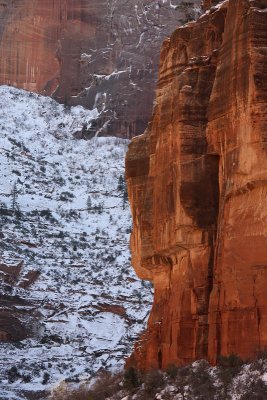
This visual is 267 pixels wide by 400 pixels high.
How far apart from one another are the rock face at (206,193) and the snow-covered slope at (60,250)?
139 feet

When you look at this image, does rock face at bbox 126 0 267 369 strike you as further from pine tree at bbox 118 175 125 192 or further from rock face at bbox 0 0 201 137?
rock face at bbox 0 0 201 137

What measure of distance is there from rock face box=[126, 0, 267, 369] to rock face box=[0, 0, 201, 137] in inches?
3708

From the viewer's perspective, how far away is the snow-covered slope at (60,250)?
81062mm

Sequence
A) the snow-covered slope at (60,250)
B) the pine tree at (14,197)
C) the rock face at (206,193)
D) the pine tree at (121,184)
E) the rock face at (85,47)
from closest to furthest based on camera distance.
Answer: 1. the rock face at (206,193)
2. the snow-covered slope at (60,250)
3. the pine tree at (14,197)
4. the pine tree at (121,184)
5. the rock face at (85,47)

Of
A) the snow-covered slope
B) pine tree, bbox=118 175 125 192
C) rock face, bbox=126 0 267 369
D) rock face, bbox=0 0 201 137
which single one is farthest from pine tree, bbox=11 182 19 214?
rock face, bbox=126 0 267 369

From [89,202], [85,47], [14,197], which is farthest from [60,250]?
[85,47]

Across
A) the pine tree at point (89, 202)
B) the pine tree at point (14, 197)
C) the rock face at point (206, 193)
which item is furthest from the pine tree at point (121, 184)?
the rock face at point (206, 193)

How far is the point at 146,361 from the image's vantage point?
31.1 meters

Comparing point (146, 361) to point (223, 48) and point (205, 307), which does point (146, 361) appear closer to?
point (205, 307)

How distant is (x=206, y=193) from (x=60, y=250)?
234 feet

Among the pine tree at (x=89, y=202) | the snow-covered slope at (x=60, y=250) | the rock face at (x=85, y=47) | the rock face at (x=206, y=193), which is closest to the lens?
the rock face at (x=206, y=193)

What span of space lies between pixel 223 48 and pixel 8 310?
6104 centimetres

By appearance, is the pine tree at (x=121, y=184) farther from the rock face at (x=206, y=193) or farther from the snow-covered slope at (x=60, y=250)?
the rock face at (x=206, y=193)

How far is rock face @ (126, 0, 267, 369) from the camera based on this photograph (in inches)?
954
